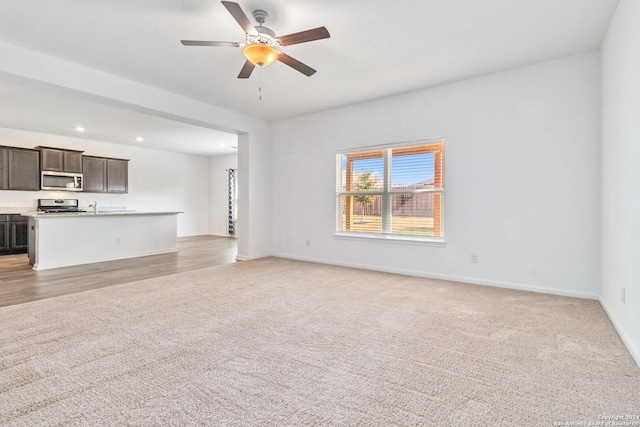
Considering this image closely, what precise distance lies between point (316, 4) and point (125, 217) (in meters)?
5.63

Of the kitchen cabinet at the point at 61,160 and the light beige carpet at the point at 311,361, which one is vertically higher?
the kitchen cabinet at the point at 61,160

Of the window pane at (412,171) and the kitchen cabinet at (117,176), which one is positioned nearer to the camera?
the window pane at (412,171)

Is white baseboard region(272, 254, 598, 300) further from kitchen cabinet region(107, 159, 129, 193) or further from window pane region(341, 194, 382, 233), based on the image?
kitchen cabinet region(107, 159, 129, 193)

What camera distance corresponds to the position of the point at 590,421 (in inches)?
58.9

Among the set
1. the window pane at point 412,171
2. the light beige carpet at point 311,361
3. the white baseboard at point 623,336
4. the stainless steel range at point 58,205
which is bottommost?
the light beige carpet at point 311,361

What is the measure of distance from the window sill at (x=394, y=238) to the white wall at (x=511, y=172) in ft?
0.25

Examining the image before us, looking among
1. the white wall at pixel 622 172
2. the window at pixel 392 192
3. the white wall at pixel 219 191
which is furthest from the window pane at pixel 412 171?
the white wall at pixel 219 191

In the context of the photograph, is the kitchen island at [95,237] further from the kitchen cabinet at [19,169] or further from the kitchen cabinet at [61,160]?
the kitchen cabinet at [61,160]

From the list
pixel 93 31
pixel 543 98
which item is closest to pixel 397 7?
pixel 543 98

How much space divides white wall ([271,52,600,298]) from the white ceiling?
11.0 inches

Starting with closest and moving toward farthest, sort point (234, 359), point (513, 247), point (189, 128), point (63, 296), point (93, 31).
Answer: point (234, 359) < point (93, 31) < point (63, 296) < point (513, 247) < point (189, 128)

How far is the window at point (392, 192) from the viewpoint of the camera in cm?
448

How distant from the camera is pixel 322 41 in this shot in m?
3.15

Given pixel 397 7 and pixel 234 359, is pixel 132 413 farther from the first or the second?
pixel 397 7
